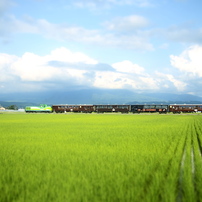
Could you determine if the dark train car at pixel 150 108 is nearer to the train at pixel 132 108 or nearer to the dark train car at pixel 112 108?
the train at pixel 132 108

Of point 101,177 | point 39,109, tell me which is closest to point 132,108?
point 39,109

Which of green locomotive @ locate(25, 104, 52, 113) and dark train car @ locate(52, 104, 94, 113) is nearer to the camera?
dark train car @ locate(52, 104, 94, 113)

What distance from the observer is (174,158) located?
984 cm

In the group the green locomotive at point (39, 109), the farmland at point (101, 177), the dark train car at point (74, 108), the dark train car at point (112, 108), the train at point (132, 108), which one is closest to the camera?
the farmland at point (101, 177)

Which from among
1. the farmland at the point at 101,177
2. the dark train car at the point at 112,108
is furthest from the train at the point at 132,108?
the farmland at the point at 101,177

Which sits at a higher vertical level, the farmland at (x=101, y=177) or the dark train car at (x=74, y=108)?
the dark train car at (x=74, y=108)

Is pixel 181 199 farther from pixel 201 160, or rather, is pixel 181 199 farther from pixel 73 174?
pixel 201 160

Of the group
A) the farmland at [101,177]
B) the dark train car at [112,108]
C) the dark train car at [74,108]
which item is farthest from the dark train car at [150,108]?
the farmland at [101,177]

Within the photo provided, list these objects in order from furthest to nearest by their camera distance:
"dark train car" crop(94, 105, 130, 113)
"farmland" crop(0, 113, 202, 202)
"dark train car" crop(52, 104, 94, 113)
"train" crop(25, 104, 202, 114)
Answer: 1. "dark train car" crop(52, 104, 94, 113)
2. "dark train car" crop(94, 105, 130, 113)
3. "train" crop(25, 104, 202, 114)
4. "farmland" crop(0, 113, 202, 202)

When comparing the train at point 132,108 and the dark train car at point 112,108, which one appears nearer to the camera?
the train at point 132,108

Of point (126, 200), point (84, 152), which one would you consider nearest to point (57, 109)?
point (84, 152)

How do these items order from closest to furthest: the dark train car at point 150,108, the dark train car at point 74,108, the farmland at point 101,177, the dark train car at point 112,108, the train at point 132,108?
the farmland at point 101,177
the dark train car at point 150,108
the train at point 132,108
the dark train car at point 112,108
the dark train car at point 74,108

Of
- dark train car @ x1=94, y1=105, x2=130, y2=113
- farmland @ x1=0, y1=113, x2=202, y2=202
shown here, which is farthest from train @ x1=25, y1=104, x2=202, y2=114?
farmland @ x1=0, y1=113, x2=202, y2=202

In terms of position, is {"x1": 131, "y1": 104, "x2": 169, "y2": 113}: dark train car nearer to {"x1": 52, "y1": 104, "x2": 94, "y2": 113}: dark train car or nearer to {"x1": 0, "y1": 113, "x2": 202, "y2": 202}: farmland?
{"x1": 52, "y1": 104, "x2": 94, "y2": 113}: dark train car
